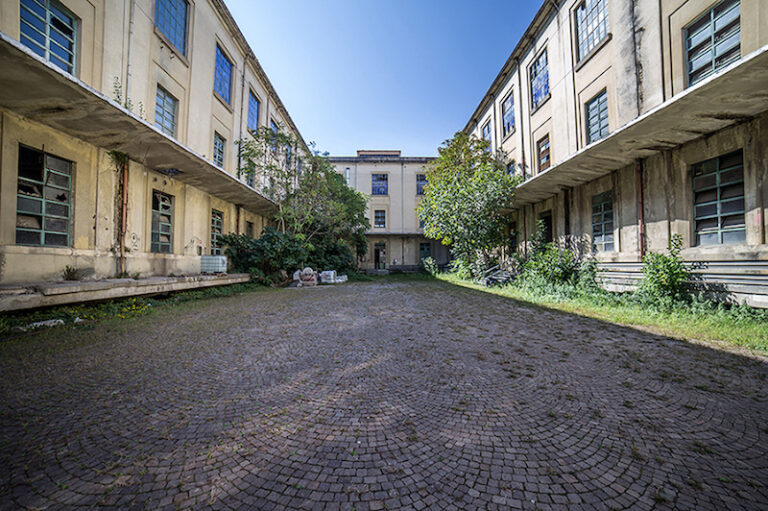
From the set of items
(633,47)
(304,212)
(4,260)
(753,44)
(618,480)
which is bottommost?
(618,480)

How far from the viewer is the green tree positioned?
470 inches

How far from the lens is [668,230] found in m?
7.09

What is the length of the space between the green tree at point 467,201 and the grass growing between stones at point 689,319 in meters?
5.39

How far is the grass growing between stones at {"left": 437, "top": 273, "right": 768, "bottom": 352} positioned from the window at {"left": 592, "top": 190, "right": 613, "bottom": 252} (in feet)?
8.10

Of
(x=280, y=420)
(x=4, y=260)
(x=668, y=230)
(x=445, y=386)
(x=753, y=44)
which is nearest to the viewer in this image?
(x=280, y=420)

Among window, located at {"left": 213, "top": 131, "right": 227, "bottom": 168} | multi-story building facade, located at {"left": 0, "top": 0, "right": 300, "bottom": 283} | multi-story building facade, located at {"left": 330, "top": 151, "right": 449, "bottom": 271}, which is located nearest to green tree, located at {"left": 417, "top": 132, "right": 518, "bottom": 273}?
multi-story building facade, located at {"left": 0, "top": 0, "right": 300, "bottom": 283}

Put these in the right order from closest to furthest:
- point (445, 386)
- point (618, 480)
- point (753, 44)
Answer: point (618, 480), point (445, 386), point (753, 44)

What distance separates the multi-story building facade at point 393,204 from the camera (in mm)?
25812

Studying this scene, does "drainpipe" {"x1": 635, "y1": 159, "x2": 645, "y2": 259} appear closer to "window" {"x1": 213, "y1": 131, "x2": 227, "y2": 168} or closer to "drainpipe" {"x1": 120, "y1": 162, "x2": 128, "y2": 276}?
"drainpipe" {"x1": 120, "y1": 162, "x2": 128, "y2": 276}

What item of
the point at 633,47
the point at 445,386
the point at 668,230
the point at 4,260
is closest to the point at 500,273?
the point at 668,230

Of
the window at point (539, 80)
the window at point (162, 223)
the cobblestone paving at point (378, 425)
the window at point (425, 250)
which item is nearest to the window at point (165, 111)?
the window at point (162, 223)

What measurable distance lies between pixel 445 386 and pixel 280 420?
59.2 inches

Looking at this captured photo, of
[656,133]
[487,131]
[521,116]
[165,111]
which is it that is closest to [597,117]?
[656,133]

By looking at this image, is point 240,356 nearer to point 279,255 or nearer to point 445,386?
point 445,386
